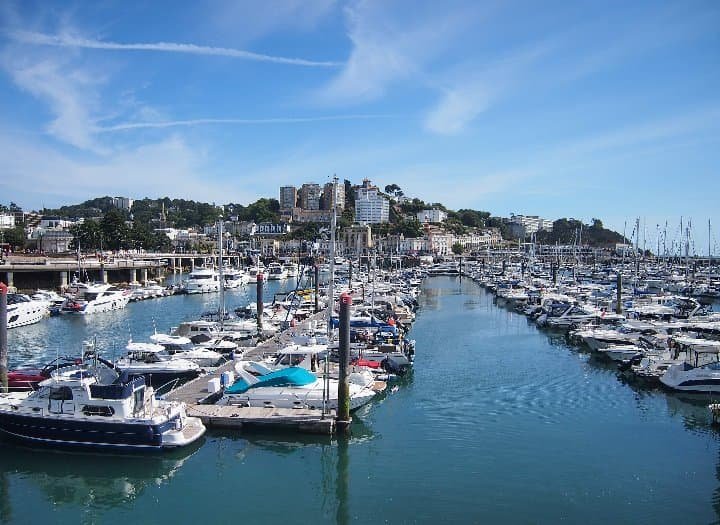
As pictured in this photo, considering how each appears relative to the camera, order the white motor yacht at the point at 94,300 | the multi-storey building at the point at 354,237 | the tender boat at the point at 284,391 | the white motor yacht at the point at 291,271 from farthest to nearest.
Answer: the multi-storey building at the point at 354,237 → the white motor yacht at the point at 291,271 → the white motor yacht at the point at 94,300 → the tender boat at the point at 284,391

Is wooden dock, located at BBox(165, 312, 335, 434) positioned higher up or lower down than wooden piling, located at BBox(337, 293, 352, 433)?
lower down

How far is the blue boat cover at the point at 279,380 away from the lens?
85.0 ft

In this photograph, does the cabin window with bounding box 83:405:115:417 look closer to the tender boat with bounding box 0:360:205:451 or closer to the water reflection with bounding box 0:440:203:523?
the tender boat with bounding box 0:360:205:451

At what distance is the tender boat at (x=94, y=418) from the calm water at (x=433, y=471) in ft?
1.99

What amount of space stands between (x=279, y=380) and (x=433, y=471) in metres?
7.89

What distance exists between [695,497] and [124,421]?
18716 mm

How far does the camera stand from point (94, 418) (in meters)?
21.5

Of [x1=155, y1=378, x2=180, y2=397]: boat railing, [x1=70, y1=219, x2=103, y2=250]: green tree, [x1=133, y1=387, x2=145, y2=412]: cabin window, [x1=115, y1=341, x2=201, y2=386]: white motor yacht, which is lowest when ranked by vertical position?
[x1=155, y1=378, x2=180, y2=397]: boat railing

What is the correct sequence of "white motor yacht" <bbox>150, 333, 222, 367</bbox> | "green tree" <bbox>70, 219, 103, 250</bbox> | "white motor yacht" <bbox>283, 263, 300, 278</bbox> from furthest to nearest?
"white motor yacht" <bbox>283, 263, 300, 278</bbox> → "green tree" <bbox>70, 219, 103, 250</bbox> → "white motor yacht" <bbox>150, 333, 222, 367</bbox>

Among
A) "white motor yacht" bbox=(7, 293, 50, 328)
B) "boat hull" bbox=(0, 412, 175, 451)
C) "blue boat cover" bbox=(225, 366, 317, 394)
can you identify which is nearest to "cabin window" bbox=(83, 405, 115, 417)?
"boat hull" bbox=(0, 412, 175, 451)

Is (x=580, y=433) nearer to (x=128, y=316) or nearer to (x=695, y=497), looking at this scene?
(x=695, y=497)

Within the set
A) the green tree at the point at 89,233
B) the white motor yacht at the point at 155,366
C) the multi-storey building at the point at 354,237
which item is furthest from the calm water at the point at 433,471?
the multi-storey building at the point at 354,237

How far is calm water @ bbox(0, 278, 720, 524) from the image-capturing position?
1839 cm

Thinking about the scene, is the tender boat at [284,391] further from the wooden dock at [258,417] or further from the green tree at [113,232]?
the green tree at [113,232]
